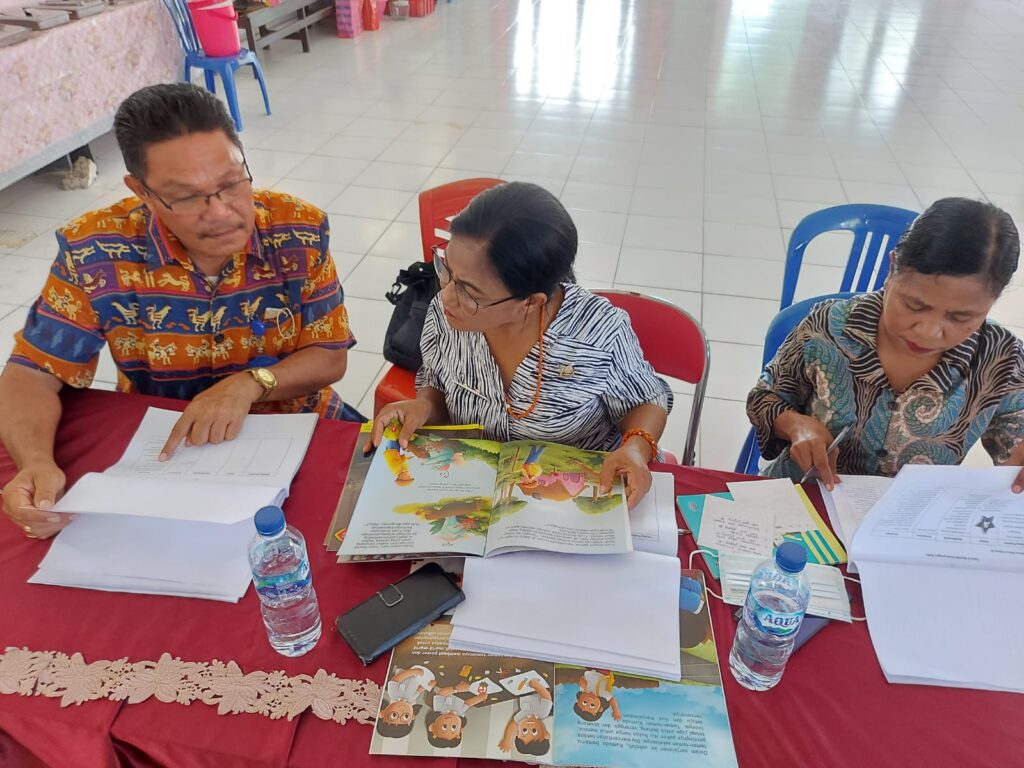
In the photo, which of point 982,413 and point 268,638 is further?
point 982,413

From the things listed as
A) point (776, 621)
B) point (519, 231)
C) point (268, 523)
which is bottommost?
point (776, 621)

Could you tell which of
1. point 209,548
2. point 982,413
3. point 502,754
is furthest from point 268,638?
point 982,413

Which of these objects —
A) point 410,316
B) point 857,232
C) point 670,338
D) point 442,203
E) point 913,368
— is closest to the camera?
point 913,368

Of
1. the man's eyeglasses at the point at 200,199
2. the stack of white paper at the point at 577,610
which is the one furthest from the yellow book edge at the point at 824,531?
the man's eyeglasses at the point at 200,199

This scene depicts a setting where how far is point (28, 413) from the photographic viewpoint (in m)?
1.29

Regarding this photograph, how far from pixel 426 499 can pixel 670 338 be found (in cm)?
82

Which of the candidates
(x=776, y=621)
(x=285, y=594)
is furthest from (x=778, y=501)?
(x=285, y=594)

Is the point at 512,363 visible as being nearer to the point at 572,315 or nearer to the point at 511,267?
the point at 572,315

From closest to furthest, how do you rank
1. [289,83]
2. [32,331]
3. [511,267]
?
[511,267] < [32,331] < [289,83]

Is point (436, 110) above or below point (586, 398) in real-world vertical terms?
below

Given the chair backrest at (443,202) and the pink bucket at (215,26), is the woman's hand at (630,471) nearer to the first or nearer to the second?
the chair backrest at (443,202)

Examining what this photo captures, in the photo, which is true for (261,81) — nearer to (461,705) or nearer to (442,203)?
(442,203)

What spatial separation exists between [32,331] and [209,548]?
68cm

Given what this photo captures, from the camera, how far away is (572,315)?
1412 millimetres
